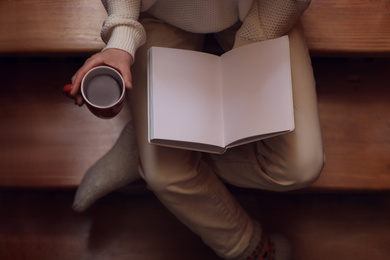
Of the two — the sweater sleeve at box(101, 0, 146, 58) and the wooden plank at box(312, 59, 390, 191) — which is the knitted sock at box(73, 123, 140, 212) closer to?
the sweater sleeve at box(101, 0, 146, 58)

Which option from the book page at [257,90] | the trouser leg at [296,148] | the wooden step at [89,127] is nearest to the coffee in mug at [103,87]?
the book page at [257,90]

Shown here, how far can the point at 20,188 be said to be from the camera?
4.07ft

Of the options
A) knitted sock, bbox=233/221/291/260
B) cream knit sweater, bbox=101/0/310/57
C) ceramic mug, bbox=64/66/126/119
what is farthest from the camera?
knitted sock, bbox=233/221/291/260

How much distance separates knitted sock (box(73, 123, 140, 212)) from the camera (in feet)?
3.76

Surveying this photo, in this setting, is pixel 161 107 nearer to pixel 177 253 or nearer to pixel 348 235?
pixel 177 253

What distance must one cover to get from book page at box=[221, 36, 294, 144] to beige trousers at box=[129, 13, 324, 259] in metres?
0.10

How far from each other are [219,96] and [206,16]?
16cm

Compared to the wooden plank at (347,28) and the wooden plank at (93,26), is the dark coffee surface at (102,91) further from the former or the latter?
the wooden plank at (347,28)

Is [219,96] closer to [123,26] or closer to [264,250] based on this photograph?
[123,26]

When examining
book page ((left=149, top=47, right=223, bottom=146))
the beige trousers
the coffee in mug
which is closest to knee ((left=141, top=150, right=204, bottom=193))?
the beige trousers

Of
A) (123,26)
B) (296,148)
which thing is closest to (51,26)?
(123,26)

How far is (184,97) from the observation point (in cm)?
89

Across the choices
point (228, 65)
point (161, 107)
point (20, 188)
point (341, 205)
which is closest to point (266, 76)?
point (228, 65)

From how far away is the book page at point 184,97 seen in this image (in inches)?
34.0
